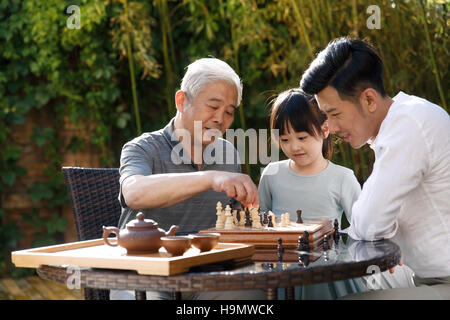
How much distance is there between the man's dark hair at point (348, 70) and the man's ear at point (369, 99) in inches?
0.6

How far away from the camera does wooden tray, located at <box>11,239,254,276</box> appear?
4.85 ft

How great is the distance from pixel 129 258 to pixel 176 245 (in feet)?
0.47

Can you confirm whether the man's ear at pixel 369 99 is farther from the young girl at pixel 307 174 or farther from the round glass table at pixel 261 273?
the young girl at pixel 307 174

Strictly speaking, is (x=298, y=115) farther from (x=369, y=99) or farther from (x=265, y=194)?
(x=369, y=99)

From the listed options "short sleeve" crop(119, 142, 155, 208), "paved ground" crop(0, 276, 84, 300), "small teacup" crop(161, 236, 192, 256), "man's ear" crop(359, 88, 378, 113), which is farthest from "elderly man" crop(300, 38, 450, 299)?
"paved ground" crop(0, 276, 84, 300)

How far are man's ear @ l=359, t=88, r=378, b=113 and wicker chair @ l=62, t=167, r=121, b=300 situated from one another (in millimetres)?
1296

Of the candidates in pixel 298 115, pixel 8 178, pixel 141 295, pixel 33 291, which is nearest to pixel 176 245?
pixel 141 295

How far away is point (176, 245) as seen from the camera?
1601mm

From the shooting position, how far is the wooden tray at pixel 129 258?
4.85ft

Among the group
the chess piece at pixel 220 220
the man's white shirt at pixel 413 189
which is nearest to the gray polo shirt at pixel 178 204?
the chess piece at pixel 220 220

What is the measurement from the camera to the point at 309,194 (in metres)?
2.94

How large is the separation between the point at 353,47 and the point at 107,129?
362 cm

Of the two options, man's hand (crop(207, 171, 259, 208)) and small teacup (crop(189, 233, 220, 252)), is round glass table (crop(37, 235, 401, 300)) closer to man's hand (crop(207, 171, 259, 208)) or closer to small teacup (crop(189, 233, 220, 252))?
small teacup (crop(189, 233, 220, 252))
